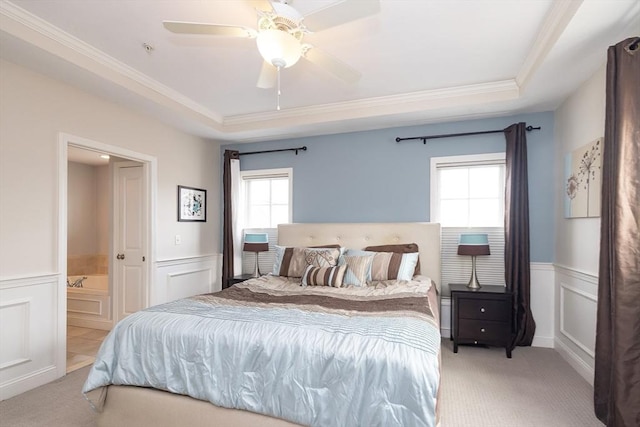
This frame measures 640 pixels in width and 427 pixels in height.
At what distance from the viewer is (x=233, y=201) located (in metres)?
4.87

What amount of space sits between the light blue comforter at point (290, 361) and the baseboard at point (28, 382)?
1137 millimetres

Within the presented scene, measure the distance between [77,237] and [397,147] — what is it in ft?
19.1

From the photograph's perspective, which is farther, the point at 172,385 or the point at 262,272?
the point at 262,272

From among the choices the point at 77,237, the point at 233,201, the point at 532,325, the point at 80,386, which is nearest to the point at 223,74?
the point at 233,201

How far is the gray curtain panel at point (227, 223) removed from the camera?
4.79 meters

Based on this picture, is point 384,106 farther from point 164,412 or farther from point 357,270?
point 164,412

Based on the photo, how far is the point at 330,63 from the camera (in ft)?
7.65

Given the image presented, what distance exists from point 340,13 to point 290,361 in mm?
1867

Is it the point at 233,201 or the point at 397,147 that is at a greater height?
the point at 397,147

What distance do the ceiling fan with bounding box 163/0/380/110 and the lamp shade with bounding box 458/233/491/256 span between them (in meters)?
2.42

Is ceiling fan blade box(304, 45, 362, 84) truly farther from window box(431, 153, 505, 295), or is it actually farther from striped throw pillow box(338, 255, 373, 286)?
window box(431, 153, 505, 295)

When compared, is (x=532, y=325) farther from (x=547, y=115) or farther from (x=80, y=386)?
(x=80, y=386)

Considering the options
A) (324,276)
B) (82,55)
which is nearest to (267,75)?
(82,55)

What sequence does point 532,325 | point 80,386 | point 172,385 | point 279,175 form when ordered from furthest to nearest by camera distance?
1. point 279,175
2. point 532,325
3. point 80,386
4. point 172,385
